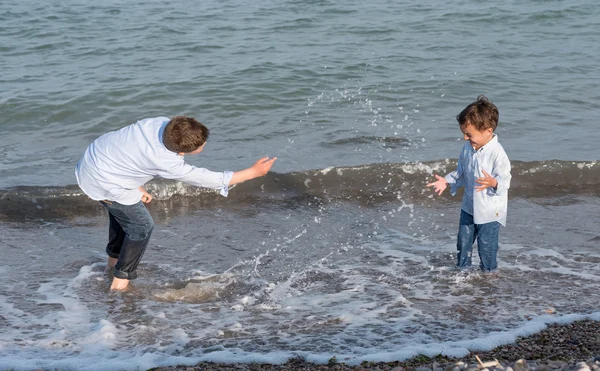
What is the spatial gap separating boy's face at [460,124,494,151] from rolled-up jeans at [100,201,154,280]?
8.37 feet

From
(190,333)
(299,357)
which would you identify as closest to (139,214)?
(190,333)

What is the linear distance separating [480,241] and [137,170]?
9.25ft

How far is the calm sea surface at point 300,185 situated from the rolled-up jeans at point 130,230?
0.26m

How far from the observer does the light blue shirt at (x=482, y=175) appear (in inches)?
231

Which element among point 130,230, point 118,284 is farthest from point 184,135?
point 118,284

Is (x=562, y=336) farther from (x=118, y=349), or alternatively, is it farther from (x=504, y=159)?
(x=118, y=349)

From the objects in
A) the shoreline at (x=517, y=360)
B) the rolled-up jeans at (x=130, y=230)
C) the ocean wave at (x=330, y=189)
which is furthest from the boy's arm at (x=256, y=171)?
the ocean wave at (x=330, y=189)

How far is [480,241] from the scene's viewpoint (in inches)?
248

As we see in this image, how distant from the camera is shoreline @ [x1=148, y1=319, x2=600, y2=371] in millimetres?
4336

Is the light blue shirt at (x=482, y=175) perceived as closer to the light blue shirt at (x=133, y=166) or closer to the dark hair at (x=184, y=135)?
the light blue shirt at (x=133, y=166)

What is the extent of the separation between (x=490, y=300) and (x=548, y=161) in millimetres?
4012

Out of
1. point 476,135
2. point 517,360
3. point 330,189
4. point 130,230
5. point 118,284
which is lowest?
point 330,189

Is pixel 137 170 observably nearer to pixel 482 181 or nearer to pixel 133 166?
pixel 133 166

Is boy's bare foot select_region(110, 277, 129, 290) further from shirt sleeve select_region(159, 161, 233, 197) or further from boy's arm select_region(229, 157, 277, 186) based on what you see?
boy's arm select_region(229, 157, 277, 186)
